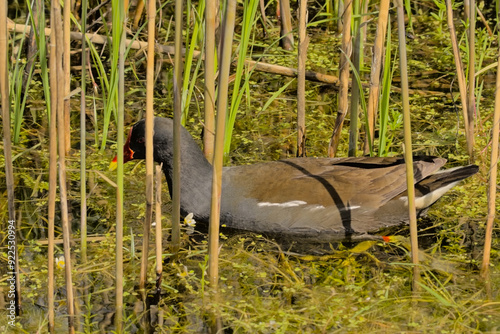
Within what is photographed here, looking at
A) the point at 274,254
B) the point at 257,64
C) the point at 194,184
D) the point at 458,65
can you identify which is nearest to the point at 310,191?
the point at 274,254

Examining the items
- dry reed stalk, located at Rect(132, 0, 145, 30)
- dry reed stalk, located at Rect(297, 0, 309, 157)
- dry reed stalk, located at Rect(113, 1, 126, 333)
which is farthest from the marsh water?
dry reed stalk, located at Rect(132, 0, 145, 30)

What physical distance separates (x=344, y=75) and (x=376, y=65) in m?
0.31

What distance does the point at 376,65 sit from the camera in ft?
14.2

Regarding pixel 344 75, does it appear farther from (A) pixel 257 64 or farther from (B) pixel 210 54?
(B) pixel 210 54

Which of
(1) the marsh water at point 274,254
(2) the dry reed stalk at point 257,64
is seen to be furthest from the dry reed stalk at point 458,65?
(2) the dry reed stalk at point 257,64

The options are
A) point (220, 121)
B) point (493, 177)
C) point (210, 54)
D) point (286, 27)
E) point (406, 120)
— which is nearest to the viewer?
point (220, 121)

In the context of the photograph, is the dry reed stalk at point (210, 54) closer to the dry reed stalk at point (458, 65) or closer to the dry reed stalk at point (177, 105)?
the dry reed stalk at point (177, 105)

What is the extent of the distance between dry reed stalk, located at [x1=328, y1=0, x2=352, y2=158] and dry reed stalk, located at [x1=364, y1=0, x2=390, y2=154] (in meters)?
0.17

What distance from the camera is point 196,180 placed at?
178 inches

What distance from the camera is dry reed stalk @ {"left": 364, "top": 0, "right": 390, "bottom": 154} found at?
12.9 ft

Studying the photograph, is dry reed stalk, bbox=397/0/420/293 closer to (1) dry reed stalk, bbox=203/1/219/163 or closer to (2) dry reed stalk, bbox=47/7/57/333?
(1) dry reed stalk, bbox=203/1/219/163

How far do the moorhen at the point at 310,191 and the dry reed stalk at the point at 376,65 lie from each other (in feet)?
0.85

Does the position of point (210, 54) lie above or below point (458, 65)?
above

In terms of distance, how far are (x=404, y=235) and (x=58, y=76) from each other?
2.38m
